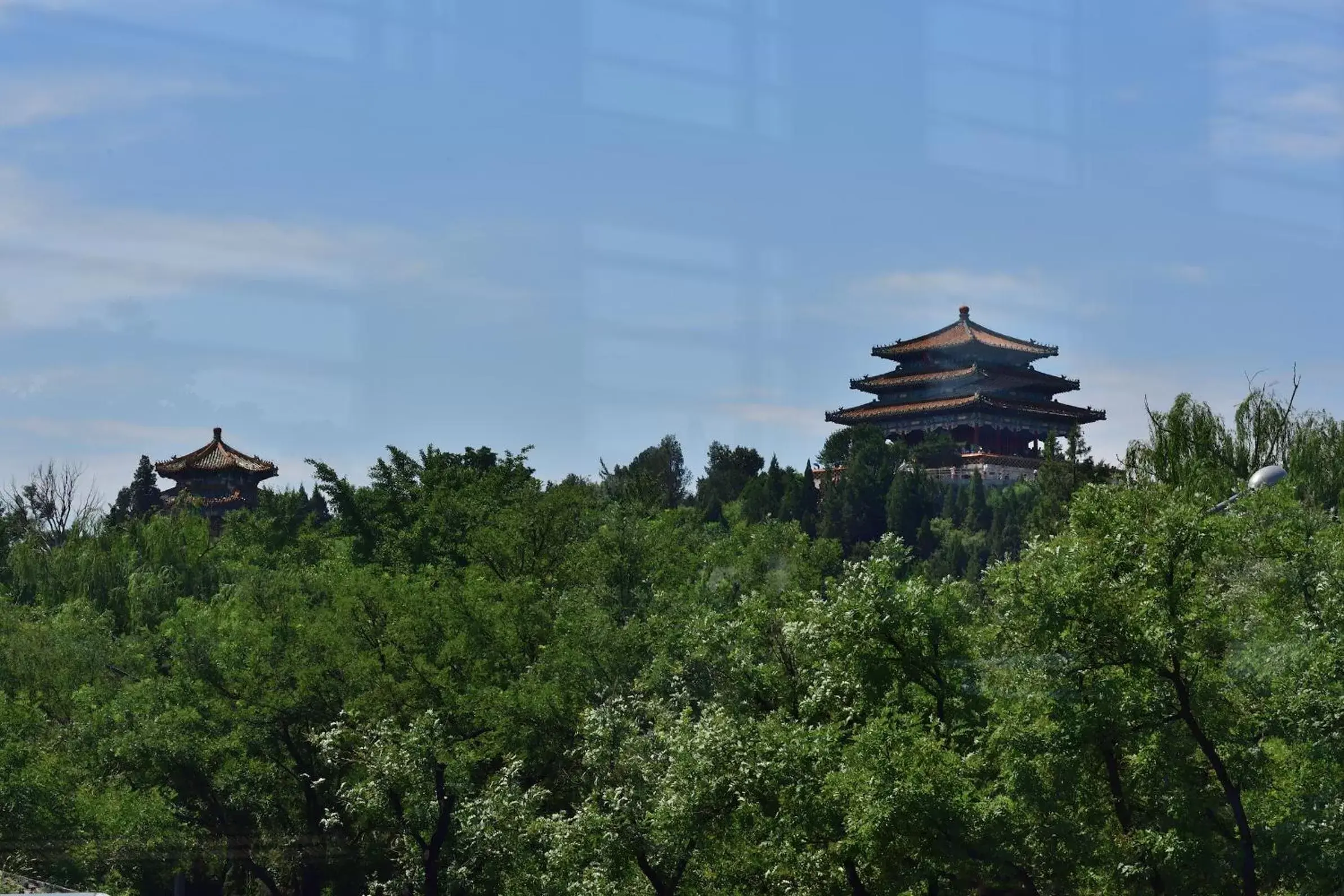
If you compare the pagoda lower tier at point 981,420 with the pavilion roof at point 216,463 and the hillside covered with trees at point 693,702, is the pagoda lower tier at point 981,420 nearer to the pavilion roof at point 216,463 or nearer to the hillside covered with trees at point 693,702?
the pavilion roof at point 216,463

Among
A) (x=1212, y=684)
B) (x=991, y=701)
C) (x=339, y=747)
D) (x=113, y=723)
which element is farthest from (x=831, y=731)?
(x=113, y=723)

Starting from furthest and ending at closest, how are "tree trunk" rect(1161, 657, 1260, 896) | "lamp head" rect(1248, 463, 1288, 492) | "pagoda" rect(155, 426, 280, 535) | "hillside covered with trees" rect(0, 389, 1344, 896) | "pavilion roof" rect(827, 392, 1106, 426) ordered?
"pavilion roof" rect(827, 392, 1106, 426) < "pagoda" rect(155, 426, 280, 535) < "lamp head" rect(1248, 463, 1288, 492) < "hillside covered with trees" rect(0, 389, 1344, 896) < "tree trunk" rect(1161, 657, 1260, 896)

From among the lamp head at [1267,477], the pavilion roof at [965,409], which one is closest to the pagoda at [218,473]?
the pavilion roof at [965,409]

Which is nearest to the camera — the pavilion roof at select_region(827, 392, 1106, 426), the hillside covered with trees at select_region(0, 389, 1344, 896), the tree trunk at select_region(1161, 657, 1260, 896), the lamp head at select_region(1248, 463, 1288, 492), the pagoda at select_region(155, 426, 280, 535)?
the tree trunk at select_region(1161, 657, 1260, 896)

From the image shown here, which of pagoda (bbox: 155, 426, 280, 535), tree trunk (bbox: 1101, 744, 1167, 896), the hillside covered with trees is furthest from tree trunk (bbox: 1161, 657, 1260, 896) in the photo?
pagoda (bbox: 155, 426, 280, 535)

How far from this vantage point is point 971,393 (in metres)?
98.7

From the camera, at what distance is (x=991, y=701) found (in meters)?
20.1

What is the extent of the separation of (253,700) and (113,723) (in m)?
3.96

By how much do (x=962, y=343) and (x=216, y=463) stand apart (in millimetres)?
40566

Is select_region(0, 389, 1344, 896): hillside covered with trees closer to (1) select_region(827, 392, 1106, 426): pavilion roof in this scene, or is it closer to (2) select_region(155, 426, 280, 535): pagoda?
(2) select_region(155, 426, 280, 535): pagoda

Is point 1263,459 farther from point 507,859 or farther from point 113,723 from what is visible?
point 113,723

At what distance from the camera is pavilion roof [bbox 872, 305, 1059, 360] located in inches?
3964

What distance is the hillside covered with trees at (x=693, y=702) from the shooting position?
1842 cm

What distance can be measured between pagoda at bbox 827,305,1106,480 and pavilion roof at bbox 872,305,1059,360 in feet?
0.21
